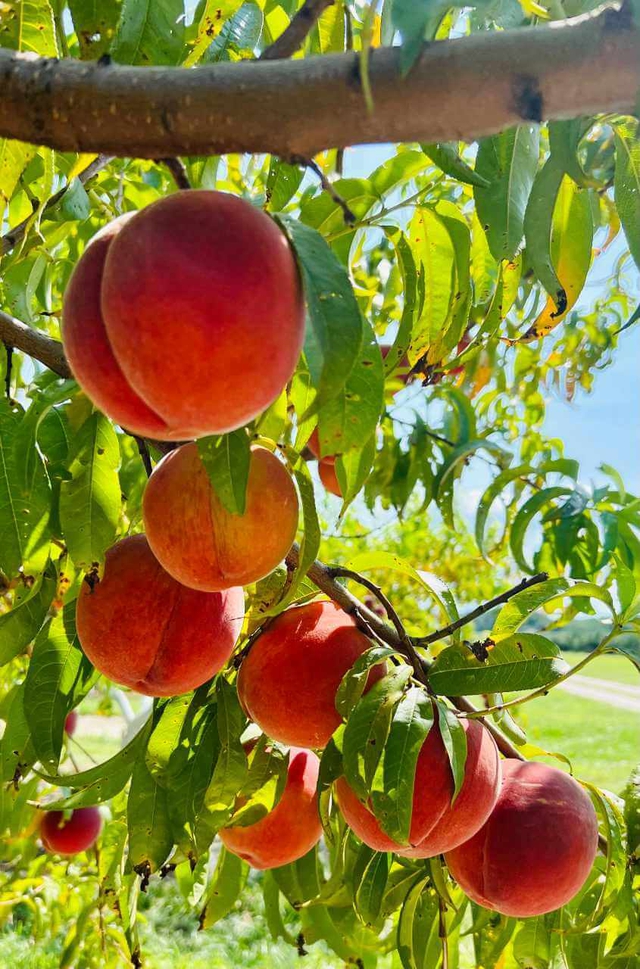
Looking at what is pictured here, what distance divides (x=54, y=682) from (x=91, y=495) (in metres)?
0.27

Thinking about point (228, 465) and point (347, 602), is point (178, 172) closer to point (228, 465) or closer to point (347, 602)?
point (228, 465)

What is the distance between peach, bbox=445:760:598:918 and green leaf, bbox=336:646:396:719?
30 cm

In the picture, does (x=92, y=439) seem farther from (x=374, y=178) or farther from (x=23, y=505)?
(x=374, y=178)

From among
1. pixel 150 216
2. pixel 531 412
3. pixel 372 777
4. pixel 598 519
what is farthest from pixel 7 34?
pixel 531 412

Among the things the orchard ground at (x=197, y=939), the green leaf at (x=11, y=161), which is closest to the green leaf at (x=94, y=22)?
the green leaf at (x=11, y=161)

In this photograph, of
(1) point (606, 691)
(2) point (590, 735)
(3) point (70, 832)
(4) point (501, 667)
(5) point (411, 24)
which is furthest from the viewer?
(1) point (606, 691)

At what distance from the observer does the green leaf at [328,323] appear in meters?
0.63

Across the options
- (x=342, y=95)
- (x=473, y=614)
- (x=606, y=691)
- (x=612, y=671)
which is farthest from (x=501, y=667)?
(x=612, y=671)

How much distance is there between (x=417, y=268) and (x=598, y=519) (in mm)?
997

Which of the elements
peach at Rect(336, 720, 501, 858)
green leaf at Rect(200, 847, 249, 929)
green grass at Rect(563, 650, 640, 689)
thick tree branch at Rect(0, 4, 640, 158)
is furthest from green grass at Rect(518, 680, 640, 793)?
thick tree branch at Rect(0, 4, 640, 158)

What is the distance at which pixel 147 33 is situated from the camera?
0.89 meters

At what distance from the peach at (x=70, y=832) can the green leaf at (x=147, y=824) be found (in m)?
1.69

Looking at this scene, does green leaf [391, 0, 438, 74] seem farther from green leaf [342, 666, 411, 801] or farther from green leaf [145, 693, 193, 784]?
green leaf [145, 693, 193, 784]

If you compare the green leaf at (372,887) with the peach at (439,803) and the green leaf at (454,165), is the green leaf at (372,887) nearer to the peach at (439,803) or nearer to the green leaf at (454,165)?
the peach at (439,803)
